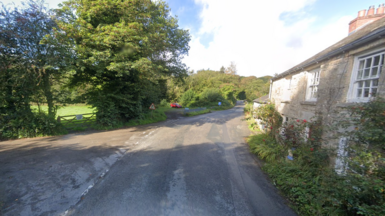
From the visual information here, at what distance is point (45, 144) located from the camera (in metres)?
8.01

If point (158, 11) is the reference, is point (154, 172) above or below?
below

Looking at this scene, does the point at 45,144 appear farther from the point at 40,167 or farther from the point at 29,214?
the point at 29,214

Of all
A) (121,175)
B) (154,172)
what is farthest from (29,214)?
(154,172)

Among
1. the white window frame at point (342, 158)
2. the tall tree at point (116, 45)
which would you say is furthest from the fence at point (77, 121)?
the white window frame at point (342, 158)

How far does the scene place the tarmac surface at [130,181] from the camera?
3.72 metres

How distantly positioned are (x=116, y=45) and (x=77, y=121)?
7123 millimetres

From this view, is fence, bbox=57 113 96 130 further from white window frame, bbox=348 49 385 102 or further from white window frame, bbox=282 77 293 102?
white window frame, bbox=348 49 385 102

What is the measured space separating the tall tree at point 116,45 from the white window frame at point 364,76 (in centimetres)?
995

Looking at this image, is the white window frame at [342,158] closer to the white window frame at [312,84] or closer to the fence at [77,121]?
the white window frame at [312,84]

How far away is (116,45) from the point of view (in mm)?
9953

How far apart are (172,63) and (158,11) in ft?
16.2

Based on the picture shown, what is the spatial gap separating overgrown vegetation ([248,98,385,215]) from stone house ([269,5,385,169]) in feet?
2.09

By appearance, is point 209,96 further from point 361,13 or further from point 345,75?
point 345,75

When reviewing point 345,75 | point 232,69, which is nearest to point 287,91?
point 345,75
